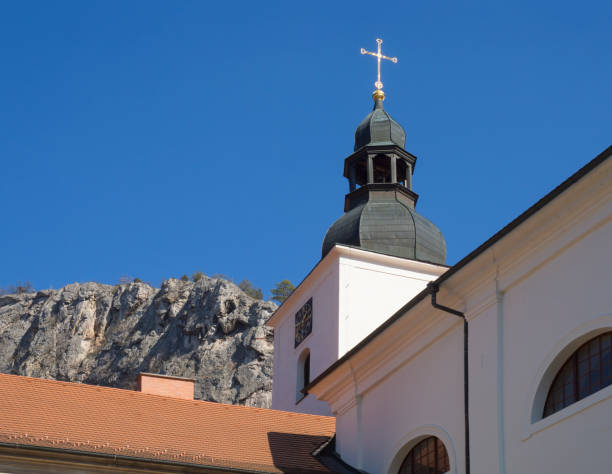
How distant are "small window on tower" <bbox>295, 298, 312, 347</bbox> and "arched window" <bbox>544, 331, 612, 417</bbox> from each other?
13.1 metres

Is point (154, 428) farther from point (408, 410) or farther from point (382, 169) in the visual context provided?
point (382, 169)

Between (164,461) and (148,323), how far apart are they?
48.9 metres

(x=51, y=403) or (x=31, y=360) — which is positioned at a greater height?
(x=31, y=360)

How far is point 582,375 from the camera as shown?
12516 millimetres

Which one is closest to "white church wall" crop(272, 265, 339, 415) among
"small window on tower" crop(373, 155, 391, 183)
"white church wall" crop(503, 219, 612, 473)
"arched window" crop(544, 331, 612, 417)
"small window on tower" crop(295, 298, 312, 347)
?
"small window on tower" crop(295, 298, 312, 347)

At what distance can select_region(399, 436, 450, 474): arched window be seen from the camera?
15363 mm

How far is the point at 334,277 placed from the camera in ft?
81.6

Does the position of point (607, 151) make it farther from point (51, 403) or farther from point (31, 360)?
point (31, 360)

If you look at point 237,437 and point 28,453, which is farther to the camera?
point 237,437

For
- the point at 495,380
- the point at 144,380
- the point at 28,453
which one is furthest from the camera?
the point at 144,380

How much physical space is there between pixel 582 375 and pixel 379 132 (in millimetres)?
16255

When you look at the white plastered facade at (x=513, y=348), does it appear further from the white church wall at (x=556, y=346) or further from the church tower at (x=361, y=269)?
the church tower at (x=361, y=269)

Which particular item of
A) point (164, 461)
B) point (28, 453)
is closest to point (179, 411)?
point (164, 461)

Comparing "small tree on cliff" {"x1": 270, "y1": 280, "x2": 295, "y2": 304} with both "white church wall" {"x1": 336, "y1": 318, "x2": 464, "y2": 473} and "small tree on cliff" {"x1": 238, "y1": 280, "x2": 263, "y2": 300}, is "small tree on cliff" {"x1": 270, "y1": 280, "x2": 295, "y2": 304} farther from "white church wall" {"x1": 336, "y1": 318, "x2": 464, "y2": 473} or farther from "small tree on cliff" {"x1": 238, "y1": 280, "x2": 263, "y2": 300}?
"white church wall" {"x1": 336, "y1": 318, "x2": 464, "y2": 473}
